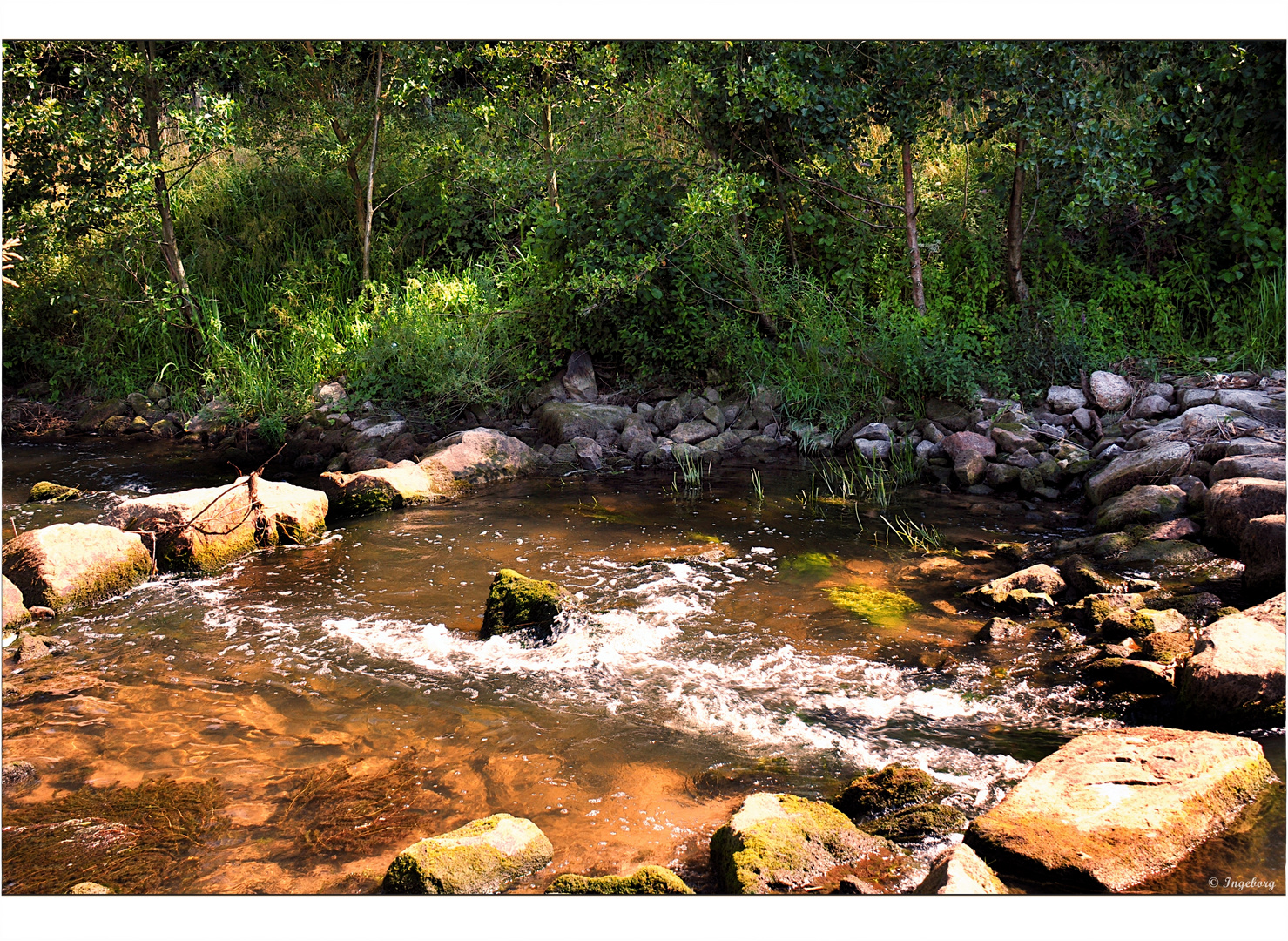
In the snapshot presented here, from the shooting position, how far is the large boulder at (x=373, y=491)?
6168 mm

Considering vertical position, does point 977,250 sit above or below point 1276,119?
below

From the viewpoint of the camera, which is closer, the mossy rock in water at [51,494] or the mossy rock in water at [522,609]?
the mossy rock in water at [522,609]

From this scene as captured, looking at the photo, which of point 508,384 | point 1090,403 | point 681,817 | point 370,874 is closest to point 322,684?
point 370,874

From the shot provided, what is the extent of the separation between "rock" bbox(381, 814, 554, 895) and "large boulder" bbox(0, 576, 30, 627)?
281 centimetres

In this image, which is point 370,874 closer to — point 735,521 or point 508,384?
point 735,521

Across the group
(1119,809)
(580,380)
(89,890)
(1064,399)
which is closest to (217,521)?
(89,890)

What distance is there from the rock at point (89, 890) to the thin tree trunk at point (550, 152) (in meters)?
6.70

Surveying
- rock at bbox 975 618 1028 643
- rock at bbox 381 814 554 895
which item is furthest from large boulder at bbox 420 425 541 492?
rock at bbox 381 814 554 895

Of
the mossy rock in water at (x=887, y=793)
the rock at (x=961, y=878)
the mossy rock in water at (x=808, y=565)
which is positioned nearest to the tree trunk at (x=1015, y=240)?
the mossy rock in water at (x=808, y=565)

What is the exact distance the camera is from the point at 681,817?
8.88ft

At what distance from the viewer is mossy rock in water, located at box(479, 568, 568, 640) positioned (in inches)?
158

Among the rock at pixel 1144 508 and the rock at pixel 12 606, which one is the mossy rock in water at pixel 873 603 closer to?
the rock at pixel 1144 508

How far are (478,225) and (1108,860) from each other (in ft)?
29.6

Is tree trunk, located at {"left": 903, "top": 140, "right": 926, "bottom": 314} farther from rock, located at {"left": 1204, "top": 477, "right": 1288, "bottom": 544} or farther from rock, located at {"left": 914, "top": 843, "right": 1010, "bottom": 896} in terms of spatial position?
rock, located at {"left": 914, "top": 843, "right": 1010, "bottom": 896}
